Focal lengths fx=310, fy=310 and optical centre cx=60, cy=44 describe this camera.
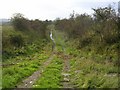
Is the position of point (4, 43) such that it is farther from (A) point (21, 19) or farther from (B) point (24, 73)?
(A) point (21, 19)

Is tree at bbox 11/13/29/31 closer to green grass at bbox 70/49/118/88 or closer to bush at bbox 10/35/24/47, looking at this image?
bush at bbox 10/35/24/47

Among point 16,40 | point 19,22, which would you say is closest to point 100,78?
point 16,40

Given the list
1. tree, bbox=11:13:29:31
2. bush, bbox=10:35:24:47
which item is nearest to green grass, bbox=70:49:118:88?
bush, bbox=10:35:24:47

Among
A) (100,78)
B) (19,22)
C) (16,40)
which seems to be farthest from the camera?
(19,22)

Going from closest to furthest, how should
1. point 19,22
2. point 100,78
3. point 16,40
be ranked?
point 100,78, point 16,40, point 19,22

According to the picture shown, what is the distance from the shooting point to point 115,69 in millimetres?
19125

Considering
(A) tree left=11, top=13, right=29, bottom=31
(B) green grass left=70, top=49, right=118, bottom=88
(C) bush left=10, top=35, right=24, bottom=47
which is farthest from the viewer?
(A) tree left=11, top=13, right=29, bottom=31

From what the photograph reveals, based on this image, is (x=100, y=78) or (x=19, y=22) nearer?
(x=100, y=78)

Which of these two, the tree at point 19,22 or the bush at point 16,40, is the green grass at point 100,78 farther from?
the tree at point 19,22

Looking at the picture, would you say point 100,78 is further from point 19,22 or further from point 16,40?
point 19,22

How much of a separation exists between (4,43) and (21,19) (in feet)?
75.3

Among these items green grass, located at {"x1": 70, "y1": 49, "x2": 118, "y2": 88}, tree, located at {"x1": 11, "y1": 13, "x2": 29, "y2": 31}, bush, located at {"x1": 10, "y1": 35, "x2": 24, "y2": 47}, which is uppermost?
tree, located at {"x1": 11, "y1": 13, "x2": 29, "y2": 31}

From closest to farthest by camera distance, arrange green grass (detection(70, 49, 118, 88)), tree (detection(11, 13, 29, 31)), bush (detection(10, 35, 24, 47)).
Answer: green grass (detection(70, 49, 118, 88))
bush (detection(10, 35, 24, 47))
tree (detection(11, 13, 29, 31))

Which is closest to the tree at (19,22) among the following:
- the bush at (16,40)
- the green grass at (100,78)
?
the bush at (16,40)
